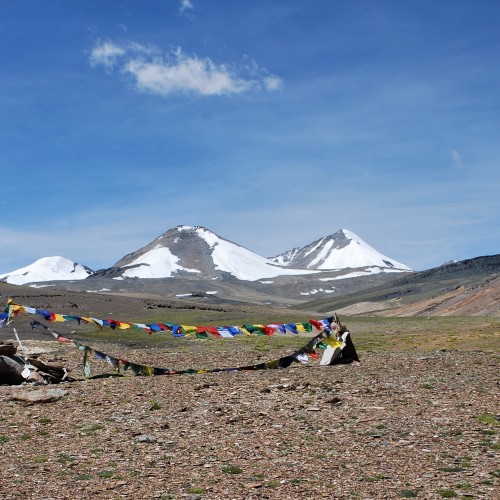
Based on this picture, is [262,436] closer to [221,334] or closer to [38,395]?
[38,395]

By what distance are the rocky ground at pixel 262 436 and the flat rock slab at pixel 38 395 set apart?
228 mm

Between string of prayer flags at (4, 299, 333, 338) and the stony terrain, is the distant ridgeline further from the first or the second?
the stony terrain

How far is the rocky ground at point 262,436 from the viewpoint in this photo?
10773 millimetres

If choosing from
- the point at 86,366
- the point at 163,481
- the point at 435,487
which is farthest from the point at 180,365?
the point at 435,487

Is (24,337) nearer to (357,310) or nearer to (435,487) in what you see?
(435,487)

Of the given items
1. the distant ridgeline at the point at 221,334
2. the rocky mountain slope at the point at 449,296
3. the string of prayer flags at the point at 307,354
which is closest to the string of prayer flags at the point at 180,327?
the distant ridgeline at the point at 221,334

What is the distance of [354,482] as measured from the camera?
10820mm

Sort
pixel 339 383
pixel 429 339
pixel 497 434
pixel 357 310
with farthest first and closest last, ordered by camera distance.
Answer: pixel 357 310 → pixel 429 339 → pixel 339 383 → pixel 497 434

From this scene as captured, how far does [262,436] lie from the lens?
14047mm

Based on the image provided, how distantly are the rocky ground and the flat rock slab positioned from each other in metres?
0.23

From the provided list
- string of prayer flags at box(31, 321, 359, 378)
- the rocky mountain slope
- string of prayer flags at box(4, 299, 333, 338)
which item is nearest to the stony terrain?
string of prayer flags at box(31, 321, 359, 378)

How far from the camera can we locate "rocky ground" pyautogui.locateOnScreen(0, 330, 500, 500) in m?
10.8

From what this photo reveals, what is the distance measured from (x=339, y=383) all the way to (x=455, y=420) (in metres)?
5.31

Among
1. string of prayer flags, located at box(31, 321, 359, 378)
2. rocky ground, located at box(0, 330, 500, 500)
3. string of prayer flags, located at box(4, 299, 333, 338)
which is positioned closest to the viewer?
rocky ground, located at box(0, 330, 500, 500)
